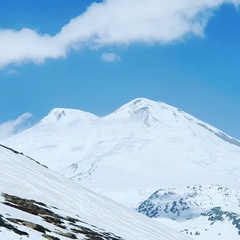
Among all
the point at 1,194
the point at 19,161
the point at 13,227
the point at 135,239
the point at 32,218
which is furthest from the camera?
the point at 19,161

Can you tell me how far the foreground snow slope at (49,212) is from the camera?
2936cm

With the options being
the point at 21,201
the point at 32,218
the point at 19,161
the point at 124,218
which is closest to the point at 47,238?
the point at 32,218

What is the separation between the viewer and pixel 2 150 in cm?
6328

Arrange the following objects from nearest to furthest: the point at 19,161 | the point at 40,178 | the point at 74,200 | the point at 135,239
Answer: the point at 135,239
the point at 74,200
the point at 40,178
the point at 19,161

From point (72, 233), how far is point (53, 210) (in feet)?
26.6

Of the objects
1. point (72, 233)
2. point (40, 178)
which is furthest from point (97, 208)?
point (72, 233)

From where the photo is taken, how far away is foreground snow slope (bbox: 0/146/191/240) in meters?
29.4

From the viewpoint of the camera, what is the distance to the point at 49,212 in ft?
125

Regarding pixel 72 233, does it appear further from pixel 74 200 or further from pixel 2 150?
pixel 2 150

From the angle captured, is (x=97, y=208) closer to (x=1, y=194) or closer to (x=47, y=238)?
(x=1, y=194)

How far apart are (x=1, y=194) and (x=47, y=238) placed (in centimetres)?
1157

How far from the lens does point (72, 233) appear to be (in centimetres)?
3278

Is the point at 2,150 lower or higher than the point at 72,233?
higher

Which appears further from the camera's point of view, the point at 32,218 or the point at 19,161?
the point at 19,161
